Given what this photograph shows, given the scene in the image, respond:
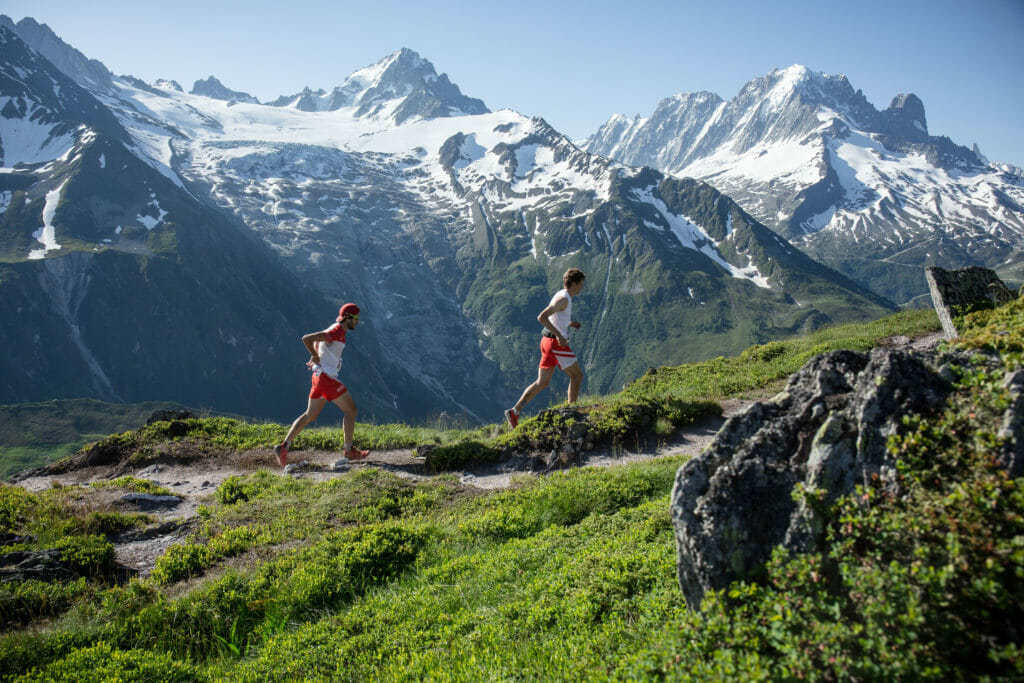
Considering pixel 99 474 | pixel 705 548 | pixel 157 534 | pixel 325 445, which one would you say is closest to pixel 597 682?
pixel 705 548

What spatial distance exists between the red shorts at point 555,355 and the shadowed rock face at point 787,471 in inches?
375

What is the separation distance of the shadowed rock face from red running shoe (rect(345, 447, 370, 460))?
1144cm

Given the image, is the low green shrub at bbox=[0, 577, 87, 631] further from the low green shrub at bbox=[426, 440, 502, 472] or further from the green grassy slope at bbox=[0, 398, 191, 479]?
the green grassy slope at bbox=[0, 398, 191, 479]

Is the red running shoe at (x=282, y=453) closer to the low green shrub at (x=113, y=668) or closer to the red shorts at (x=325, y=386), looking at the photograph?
the red shorts at (x=325, y=386)

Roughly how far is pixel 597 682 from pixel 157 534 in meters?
9.49

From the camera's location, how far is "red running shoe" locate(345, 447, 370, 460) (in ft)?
46.2

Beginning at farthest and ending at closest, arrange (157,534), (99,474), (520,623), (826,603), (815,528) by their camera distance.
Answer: (99,474)
(157,534)
(520,623)
(815,528)
(826,603)

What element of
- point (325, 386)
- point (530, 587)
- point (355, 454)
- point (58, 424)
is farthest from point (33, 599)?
point (58, 424)

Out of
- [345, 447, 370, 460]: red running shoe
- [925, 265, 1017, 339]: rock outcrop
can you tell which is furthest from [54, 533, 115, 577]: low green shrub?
[925, 265, 1017, 339]: rock outcrop

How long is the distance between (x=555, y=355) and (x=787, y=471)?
10161mm

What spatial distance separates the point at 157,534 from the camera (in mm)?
10047

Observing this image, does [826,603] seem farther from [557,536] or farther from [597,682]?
[557,536]

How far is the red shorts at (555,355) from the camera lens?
13.9 metres

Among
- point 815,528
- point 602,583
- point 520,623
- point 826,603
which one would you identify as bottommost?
point 520,623
